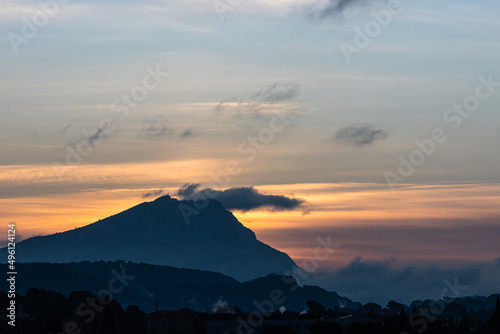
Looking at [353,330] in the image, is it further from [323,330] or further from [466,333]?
[466,333]

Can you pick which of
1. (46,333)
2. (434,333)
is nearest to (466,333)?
(434,333)

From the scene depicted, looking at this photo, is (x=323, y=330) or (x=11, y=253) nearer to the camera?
(x=11, y=253)

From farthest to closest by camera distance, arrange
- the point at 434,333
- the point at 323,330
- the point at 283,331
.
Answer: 1. the point at 434,333
2. the point at 323,330
3. the point at 283,331

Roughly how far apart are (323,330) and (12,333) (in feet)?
243

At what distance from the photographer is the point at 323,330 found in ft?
528

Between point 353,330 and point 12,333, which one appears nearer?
point 353,330

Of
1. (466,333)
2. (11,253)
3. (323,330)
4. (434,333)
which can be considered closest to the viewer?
(11,253)

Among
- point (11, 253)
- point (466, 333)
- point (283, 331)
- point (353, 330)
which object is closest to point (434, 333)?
point (466, 333)

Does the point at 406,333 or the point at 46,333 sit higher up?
the point at 46,333

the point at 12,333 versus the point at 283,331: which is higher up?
the point at 12,333

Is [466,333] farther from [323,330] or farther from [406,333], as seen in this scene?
[323,330]

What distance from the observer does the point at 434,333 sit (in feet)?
625

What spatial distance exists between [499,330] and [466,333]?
24283mm

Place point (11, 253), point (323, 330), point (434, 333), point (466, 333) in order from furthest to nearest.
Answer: point (434, 333) < point (466, 333) < point (323, 330) < point (11, 253)
